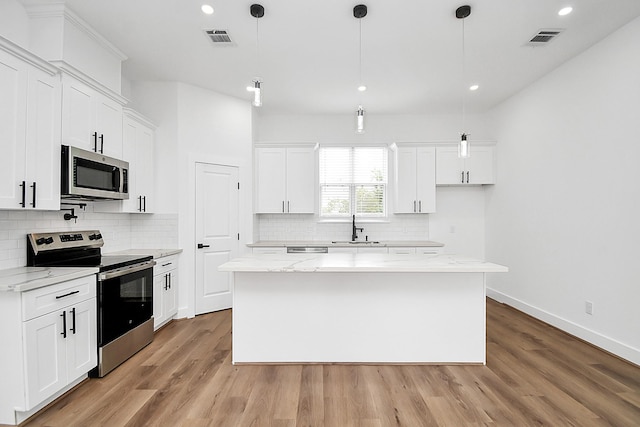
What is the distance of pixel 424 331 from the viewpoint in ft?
9.54

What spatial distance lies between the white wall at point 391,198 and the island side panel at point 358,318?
2595 millimetres

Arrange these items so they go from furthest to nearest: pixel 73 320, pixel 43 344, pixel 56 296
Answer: pixel 73 320 < pixel 56 296 < pixel 43 344

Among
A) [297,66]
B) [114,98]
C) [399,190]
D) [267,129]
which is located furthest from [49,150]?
[399,190]

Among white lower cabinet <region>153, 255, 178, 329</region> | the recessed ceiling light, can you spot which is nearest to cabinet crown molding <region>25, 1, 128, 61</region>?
white lower cabinet <region>153, 255, 178, 329</region>

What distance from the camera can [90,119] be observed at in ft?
9.87

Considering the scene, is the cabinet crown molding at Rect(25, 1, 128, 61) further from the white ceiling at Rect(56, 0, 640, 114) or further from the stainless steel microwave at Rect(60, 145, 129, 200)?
the stainless steel microwave at Rect(60, 145, 129, 200)

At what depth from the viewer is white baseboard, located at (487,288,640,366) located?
2947mm

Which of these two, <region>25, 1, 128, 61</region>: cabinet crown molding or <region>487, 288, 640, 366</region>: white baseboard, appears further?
<region>487, 288, 640, 366</region>: white baseboard

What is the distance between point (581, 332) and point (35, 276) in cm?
495

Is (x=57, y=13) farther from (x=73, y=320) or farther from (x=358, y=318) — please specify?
(x=358, y=318)

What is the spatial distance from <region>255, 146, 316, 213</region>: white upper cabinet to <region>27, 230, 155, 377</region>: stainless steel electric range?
6.88 feet

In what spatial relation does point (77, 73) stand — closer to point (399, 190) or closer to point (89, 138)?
point (89, 138)

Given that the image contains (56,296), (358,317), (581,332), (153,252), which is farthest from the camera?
(153,252)

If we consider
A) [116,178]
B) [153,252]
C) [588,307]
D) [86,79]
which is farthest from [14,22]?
[588,307]
